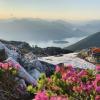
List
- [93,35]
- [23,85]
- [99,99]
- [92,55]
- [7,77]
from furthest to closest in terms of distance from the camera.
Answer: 1. [93,35]
2. [92,55]
3. [23,85]
4. [7,77]
5. [99,99]

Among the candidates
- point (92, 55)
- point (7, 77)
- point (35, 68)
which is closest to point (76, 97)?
point (7, 77)

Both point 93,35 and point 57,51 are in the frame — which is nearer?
point 57,51

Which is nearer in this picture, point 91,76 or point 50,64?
point 91,76

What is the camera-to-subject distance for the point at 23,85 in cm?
1720

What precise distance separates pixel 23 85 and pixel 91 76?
22.8 feet

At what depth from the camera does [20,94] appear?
16.6 metres

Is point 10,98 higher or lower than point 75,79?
lower

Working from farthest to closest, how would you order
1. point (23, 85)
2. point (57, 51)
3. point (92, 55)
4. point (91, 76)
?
1. point (57, 51)
2. point (92, 55)
3. point (23, 85)
4. point (91, 76)

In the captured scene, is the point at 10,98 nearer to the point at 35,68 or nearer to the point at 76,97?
the point at 35,68

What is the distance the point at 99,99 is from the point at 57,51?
73.1ft

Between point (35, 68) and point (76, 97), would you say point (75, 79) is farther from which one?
point (35, 68)

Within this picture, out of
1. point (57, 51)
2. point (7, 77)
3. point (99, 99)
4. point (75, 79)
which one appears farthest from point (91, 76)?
point (57, 51)

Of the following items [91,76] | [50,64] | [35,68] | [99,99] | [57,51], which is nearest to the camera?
[99,99]

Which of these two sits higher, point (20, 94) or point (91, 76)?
point (91, 76)
